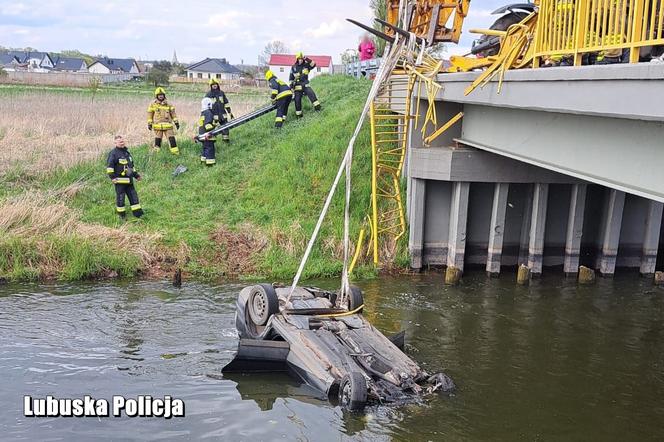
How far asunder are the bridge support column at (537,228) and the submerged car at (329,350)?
574 cm

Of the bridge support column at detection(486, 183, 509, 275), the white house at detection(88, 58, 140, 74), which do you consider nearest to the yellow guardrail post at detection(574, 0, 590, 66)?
the bridge support column at detection(486, 183, 509, 275)

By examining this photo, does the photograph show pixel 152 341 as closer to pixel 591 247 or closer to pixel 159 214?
pixel 159 214

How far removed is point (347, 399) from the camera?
25.0ft

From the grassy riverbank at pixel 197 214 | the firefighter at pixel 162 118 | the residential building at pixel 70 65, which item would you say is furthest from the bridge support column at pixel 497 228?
the residential building at pixel 70 65

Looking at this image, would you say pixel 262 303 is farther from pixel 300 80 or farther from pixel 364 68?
pixel 364 68

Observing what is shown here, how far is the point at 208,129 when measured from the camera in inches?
738

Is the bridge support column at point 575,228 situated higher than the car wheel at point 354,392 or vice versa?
the bridge support column at point 575,228

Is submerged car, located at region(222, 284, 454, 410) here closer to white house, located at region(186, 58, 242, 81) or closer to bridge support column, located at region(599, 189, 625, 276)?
bridge support column, located at region(599, 189, 625, 276)

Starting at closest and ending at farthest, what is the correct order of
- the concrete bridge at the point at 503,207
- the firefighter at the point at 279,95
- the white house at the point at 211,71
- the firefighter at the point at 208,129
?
the concrete bridge at the point at 503,207
the firefighter at the point at 208,129
the firefighter at the point at 279,95
the white house at the point at 211,71

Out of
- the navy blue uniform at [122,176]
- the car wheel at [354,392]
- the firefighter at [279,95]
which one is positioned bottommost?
the car wheel at [354,392]

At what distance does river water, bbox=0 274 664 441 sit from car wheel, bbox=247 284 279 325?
682 millimetres

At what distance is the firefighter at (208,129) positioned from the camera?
720 inches

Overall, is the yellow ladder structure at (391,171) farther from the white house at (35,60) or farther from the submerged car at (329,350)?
the white house at (35,60)

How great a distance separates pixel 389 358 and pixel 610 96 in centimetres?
405
